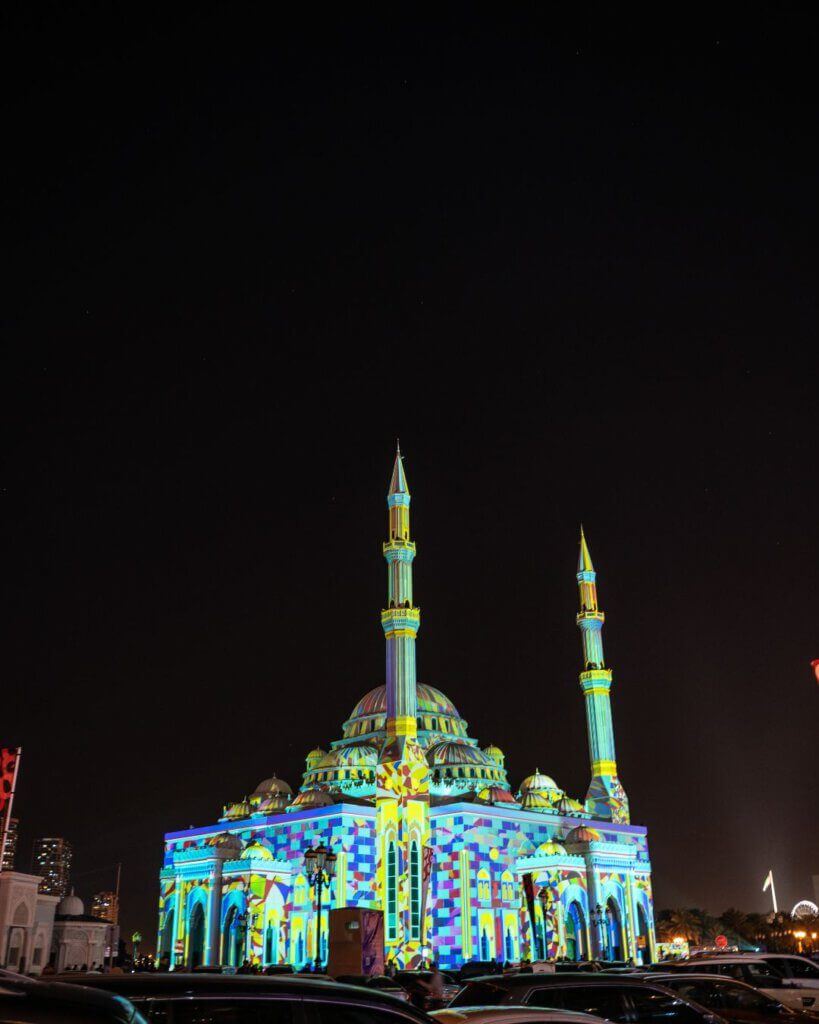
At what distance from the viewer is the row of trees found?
7225cm

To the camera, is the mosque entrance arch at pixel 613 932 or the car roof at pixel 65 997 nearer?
the car roof at pixel 65 997

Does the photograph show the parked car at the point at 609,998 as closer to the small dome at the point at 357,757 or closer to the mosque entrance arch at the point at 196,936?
the mosque entrance arch at the point at 196,936

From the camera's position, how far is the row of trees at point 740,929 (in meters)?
72.2

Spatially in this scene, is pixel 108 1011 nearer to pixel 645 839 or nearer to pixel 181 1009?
pixel 181 1009

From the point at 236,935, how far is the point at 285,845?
524 cm

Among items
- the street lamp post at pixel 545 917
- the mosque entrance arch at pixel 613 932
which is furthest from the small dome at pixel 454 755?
the mosque entrance arch at pixel 613 932

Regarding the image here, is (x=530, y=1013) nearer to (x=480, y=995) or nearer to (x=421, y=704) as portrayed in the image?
(x=480, y=995)

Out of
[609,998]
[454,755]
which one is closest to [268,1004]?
[609,998]

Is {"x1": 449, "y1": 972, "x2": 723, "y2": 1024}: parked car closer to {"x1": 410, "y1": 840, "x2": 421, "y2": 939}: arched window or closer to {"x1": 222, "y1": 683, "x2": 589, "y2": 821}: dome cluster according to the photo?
{"x1": 410, "y1": 840, "x2": 421, "y2": 939}: arched window

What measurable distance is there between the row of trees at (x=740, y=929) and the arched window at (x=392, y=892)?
32.1 m

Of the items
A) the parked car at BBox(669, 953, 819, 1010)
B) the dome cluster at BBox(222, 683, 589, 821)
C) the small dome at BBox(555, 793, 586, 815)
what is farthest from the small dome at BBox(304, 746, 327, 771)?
the parked car at BBox(669, 953, 819, 1010)

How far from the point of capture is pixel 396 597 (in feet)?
175

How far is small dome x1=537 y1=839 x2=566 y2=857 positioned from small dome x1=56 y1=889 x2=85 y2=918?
77.9 feet

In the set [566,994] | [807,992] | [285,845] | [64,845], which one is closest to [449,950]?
[285,845]
